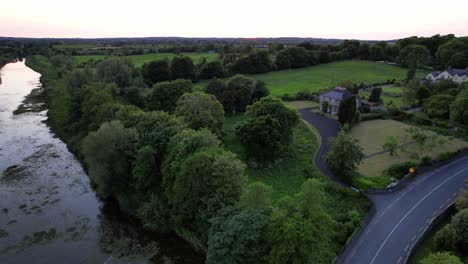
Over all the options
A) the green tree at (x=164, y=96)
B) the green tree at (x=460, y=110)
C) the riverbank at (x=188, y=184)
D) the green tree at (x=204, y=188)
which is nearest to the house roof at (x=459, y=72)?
the green tree at (x=460, y=110)

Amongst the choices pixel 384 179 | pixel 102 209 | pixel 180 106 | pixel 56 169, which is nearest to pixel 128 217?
pixel 102 209

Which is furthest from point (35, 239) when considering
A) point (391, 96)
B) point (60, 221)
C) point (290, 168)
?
point (391, 96)

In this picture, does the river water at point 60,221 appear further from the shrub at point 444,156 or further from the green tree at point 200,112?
the shrub at point 444,156

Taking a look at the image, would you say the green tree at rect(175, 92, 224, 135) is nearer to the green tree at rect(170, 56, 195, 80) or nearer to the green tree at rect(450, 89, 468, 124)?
the green tree at rect(450, 89, 468, 124)

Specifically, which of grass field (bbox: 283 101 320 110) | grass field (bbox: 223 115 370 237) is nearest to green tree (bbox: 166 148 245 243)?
grass field (bbox: 223 115 370 237)

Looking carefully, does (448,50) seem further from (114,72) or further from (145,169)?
(145,169)

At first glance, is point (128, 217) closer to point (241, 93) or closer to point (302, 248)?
point (302, 248)
